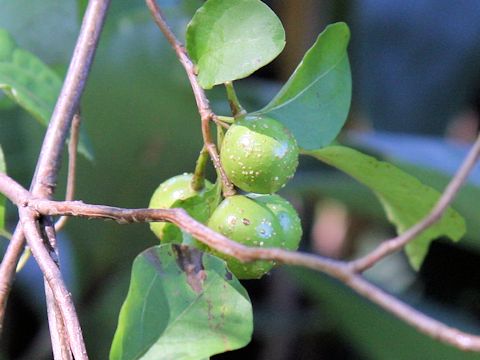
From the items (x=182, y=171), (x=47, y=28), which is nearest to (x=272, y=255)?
(x=47, y=28)

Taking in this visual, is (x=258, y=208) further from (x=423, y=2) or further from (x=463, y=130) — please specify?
(x=463, y=130)

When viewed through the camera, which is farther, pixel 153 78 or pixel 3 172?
pixel 153 78

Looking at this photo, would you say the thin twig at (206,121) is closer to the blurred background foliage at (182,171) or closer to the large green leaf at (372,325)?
the blurred background foliage at (182,171)

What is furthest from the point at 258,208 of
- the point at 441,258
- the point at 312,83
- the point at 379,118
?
the point at 379,118

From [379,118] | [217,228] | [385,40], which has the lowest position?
[379,118]

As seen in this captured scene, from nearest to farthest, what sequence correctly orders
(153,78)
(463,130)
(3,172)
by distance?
(3,172) < (153,78) < (463,130)

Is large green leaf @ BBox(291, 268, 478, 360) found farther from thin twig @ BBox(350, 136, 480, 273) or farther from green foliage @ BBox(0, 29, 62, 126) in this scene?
thin twig @ BBox(350, 136, 480, 273)
